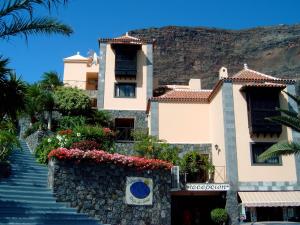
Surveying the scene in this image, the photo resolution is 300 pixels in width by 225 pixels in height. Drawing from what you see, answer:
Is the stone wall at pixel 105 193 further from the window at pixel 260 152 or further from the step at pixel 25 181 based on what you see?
the window at pixel 260 152

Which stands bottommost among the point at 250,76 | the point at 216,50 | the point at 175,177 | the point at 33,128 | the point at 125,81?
the point at 175,177

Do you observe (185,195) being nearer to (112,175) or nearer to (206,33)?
(112,175)

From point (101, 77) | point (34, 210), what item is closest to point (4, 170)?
point (34, 210)

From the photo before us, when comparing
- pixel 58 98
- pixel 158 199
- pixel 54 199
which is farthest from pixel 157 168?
pixel 58 98

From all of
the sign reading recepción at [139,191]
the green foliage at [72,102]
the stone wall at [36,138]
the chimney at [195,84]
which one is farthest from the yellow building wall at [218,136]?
the stone wall at [36,138]

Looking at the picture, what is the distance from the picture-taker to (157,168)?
20.3 metres

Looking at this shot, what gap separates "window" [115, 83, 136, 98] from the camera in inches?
1358

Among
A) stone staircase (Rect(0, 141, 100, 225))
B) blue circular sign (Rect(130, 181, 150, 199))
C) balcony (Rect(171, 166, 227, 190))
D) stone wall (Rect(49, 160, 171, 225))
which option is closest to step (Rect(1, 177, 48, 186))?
stone staircase (Rect(0, 141, 100, 225))

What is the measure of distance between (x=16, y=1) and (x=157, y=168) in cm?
1127

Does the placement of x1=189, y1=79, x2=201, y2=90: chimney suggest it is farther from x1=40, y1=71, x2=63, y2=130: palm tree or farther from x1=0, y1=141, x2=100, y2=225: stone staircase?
x1=0, y1=141, x2=100, y2=225: stone staircase

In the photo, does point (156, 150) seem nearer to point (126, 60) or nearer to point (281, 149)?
point (281, 149)

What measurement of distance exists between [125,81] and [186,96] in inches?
251

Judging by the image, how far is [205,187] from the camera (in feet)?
80.8

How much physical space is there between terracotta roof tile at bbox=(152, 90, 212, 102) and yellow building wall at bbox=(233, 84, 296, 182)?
12.8 ft
